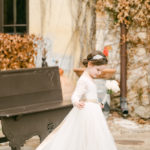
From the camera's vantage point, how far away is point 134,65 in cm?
719

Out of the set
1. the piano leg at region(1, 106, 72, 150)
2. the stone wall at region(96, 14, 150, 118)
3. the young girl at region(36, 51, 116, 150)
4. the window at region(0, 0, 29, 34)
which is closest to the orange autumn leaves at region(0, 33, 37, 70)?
the window at region(0, 0, 29, 34)

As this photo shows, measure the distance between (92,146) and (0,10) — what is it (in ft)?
18.0

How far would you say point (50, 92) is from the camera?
4809 mm

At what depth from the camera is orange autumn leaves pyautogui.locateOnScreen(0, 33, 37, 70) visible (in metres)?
7.09

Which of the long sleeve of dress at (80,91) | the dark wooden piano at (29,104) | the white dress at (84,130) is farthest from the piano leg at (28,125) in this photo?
the long sleeve of dress at (80,91)

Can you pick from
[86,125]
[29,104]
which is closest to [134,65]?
[29,104]

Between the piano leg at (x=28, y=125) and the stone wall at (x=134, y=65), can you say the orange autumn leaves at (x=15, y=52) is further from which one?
the piano leg at (x=28, y=125)

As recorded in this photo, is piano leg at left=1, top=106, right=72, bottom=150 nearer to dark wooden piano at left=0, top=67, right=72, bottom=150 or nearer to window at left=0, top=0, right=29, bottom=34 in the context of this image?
dark wooden piano at left=0, top=67, right=72, bottom=150

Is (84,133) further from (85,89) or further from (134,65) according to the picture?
(134,65)

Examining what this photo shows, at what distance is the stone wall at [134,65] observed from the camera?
714 centimetres

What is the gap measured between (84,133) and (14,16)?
5224 mm

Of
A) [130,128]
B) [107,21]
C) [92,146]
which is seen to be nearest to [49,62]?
[107,21]

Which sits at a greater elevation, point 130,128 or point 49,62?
point 49,62

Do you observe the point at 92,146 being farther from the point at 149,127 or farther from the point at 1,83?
the point at 149,127
